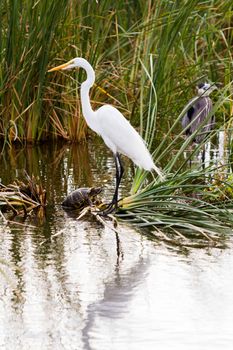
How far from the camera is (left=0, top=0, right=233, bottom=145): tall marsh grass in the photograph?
32.9 ft

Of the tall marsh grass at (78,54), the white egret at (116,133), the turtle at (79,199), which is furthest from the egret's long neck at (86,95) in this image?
the tall marsh grass at (78,54)

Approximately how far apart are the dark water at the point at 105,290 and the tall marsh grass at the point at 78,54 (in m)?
2.47

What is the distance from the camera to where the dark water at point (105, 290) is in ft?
17.1

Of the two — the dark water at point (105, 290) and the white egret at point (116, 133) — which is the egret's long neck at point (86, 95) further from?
the dark water at point (105, 290)

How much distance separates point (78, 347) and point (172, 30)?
5334 millimetres

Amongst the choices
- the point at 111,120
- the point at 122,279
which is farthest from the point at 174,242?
the point at 111,120

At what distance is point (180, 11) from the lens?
962 centimetres

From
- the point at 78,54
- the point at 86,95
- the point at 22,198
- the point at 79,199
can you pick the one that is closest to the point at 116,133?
the point at 86,95

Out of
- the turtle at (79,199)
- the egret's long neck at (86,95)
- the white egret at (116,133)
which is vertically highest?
the egret's long neck at (86,95)

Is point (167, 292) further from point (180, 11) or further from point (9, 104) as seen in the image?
point (9, 104)

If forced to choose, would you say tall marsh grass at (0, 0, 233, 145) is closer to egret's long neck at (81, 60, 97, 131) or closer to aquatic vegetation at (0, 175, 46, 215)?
egret's long neck at (81, 60, 97, 131)

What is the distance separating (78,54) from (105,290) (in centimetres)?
515

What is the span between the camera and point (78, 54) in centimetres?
1080

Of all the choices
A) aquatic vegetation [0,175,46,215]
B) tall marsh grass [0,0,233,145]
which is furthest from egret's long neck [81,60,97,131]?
tall marsh grass [0,0,233,145]
